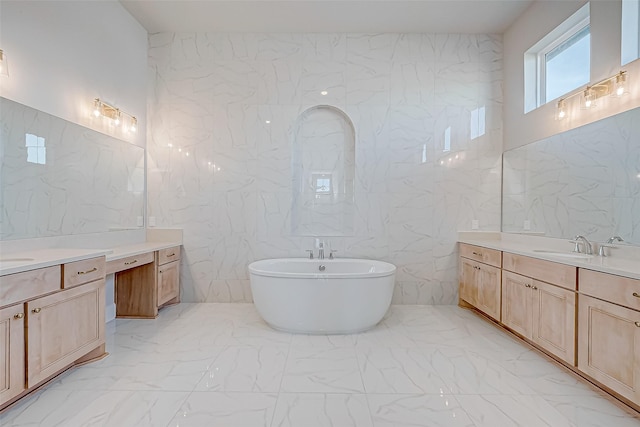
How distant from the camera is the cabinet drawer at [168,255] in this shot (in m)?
3.50

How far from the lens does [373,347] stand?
8.93 feet

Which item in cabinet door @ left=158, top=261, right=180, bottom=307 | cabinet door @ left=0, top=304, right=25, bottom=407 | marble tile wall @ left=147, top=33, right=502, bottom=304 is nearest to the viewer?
cabinet door @ left=0, top=304, right=25, bottom=407

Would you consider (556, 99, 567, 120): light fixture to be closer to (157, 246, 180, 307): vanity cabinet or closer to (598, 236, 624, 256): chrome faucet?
Result: (598, 236, 624, 256): chrome faucet

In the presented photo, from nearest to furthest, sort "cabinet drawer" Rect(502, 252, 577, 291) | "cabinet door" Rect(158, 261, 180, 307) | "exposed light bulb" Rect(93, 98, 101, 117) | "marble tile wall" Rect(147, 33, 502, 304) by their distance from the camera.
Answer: "cabinet drawer" Rect(502, 252, 577, 291), "exposed light bulb" Rect(93, 98, 101, 117), "cabinet door" Rect(158, 261, 180, 307), "marble tile wall" Rect(147, 33, 502, 304)

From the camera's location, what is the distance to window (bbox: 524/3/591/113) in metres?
2.93

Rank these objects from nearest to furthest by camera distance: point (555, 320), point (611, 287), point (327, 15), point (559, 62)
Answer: point (611, 287) < point (555, 320) < point (559, 62) < point (327, 15)

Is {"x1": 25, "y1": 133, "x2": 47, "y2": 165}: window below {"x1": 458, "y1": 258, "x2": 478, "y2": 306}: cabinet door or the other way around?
the other way around

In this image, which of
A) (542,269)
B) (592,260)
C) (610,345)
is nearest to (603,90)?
(592,260)

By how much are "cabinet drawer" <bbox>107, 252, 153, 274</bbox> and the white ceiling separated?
8.27 feet

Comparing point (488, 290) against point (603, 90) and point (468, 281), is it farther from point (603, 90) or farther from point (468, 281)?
point (603, 90)

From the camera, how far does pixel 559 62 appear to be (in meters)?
3.28

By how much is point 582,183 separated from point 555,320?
1180 mm

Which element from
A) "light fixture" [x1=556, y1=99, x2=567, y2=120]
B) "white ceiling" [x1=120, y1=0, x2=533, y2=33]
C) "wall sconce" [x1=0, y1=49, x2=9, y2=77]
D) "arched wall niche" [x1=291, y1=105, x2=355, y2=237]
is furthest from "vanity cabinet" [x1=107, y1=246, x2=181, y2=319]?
"light fixture" [x1=556, y1=99, x2=567, y2=120]

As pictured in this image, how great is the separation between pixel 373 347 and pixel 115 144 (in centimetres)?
311
